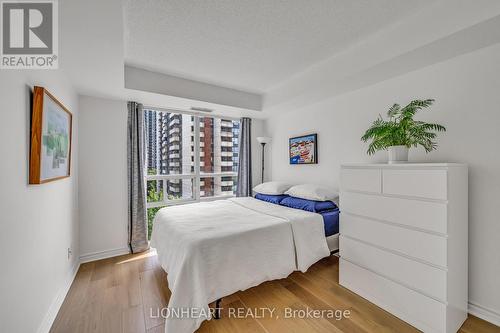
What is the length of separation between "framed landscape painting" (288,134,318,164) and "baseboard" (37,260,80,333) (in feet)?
10.9

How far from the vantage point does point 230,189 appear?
4320 mm

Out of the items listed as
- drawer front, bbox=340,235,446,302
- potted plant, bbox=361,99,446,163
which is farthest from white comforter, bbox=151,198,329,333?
potted plant, bbox=361,99,446,163

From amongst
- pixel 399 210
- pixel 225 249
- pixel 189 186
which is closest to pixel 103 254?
pixel 189 186

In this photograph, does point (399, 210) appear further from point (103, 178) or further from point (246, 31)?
point (103, 178)

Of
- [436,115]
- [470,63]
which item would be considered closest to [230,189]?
[436,115]

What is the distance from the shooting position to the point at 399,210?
1781 millimetres

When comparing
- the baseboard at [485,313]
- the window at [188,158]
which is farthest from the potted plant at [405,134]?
the window at [188,158]

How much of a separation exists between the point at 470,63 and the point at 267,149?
3.10 metres

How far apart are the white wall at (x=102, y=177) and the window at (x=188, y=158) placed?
40cm

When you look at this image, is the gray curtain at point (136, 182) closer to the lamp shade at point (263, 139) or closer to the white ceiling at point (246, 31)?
the white ceiling at point (246, 31)

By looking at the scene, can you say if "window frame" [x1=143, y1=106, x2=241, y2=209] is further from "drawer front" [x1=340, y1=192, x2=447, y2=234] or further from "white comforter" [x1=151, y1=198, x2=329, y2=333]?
"drawer front" [x1=340, y1=192, x2=447, y2=234]
